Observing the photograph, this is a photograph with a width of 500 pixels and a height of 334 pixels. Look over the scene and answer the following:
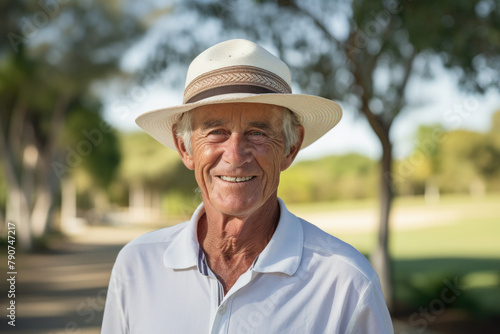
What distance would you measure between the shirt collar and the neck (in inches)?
2.6

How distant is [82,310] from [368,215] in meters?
33.3

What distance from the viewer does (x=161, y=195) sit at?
50.1 m

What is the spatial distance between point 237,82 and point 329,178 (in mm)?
39713

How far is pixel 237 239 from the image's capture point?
5.84ft

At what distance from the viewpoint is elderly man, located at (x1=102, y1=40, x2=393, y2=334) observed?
1572mm

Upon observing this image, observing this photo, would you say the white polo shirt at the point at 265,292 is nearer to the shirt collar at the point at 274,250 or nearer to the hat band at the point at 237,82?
the shirt collar at the point at 274,250

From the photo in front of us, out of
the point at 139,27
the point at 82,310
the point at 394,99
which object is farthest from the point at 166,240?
the point at 139,27

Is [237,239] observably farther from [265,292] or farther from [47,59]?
[47,59]

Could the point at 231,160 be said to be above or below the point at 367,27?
below

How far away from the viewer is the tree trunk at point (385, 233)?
7.84 meters

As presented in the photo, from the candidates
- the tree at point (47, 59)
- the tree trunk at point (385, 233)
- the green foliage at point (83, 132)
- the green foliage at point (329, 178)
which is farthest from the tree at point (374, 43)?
the green foliage at point (329, 178)

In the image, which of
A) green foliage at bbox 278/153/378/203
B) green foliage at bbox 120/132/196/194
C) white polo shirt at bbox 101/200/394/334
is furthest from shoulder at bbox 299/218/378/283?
green foliage at bbox 120/132/196/194

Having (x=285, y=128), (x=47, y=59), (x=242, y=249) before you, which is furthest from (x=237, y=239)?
(x=47, y=59)

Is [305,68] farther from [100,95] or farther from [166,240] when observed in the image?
[100,95]
